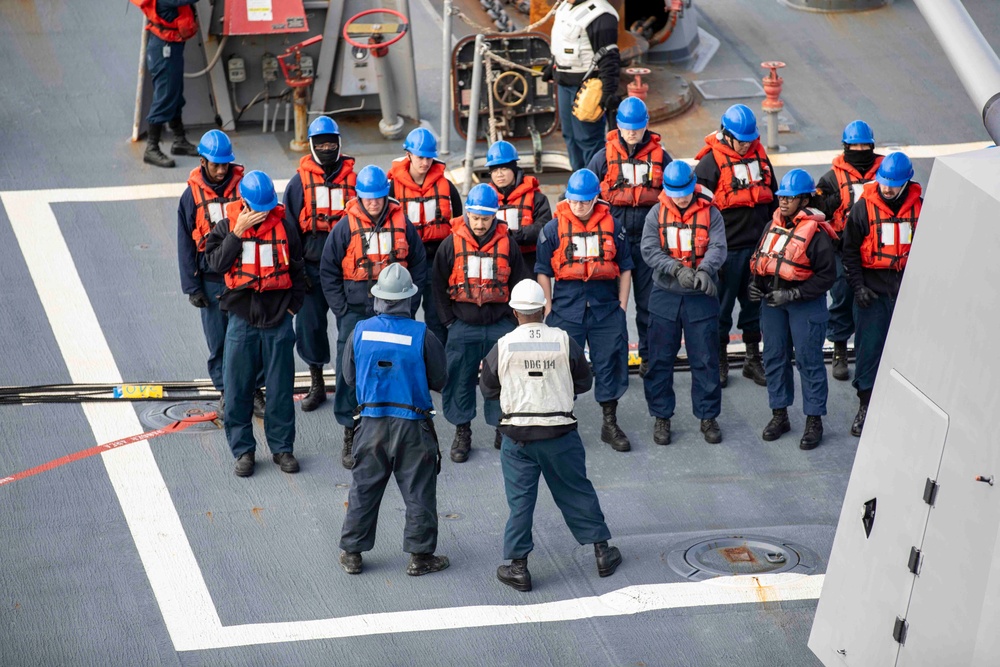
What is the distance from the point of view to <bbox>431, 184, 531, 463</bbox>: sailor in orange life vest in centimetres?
914

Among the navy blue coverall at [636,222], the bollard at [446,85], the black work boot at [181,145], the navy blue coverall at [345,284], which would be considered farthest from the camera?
the black work boot at [181,145]

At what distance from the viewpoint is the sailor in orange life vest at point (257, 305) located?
8.89 meters

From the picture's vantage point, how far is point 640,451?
9.67 meters

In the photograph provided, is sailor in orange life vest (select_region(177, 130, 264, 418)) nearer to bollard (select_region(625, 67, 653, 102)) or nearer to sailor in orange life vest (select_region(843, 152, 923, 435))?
sailor in orange life vest (select_region(843, 152, 923, 435))

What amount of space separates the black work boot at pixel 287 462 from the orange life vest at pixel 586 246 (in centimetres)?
225

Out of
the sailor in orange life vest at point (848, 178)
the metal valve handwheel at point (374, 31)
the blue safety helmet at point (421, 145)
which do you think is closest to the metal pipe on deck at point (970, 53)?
the sailor in orange life vest at point (848, 178)

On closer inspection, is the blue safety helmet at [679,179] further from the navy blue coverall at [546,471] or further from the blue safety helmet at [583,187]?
the navy blue coverall at [546,471]

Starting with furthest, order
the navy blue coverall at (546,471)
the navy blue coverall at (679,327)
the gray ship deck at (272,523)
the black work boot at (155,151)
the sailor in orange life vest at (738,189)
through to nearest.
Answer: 1. the black work boot at (155,151)
2. the sailor in orange life vest at (738,189)
3. the navy blue coverall at (679,327)
4. the navy blue coverall at (546,471)
5. the gray ship deck at (272,523)

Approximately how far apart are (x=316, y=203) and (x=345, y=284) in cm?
76

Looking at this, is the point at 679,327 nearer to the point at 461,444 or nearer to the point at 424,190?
the point at 461,444

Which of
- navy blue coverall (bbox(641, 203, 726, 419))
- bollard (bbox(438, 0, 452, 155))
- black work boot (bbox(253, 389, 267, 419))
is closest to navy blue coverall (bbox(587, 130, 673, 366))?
navy blue coverall (bbox(641, 203, 726, 419))

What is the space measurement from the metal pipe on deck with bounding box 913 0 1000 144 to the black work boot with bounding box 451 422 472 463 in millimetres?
4645

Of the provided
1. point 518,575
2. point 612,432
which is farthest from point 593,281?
point 518,575

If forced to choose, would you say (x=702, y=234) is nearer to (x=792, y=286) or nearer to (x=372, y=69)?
(x=792, y=286)
